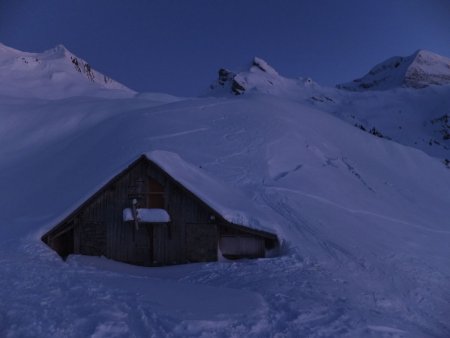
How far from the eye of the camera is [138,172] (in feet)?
50.8

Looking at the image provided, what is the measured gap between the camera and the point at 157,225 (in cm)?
1537

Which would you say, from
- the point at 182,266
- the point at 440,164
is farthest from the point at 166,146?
the point at 440,164

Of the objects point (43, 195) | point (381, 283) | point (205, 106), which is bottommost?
point (381, 283)

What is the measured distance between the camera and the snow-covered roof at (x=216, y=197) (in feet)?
49.2

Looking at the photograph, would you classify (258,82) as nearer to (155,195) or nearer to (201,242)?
(155,195)

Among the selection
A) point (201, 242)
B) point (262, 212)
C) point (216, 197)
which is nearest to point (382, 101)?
point (262, 212)

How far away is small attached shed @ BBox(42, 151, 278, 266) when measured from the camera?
15047 mm

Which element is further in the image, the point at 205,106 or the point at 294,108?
the point at 294,108

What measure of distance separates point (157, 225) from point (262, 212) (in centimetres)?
464

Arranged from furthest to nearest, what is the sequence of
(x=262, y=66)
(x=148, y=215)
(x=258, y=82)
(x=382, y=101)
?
(x=262, y=66), (x=258, y=82), (x=382, y=101), (x=148, y=215)

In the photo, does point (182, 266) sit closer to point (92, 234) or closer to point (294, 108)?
point (92, 234)

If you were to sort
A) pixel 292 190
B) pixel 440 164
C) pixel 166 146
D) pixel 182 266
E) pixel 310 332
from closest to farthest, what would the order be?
pixel 310 332 < pixel 182 266 < pixel 292 190 < pixel 166 146 < pixel 440 164

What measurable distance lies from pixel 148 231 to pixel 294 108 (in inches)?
1172

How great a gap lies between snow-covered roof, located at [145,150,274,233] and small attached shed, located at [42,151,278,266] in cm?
5
